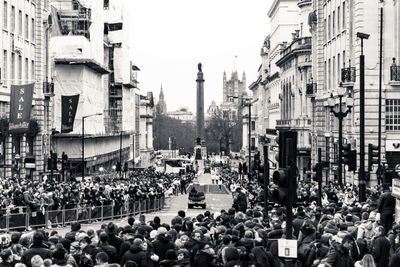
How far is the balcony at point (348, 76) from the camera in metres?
54.0

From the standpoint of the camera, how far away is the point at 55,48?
286ft

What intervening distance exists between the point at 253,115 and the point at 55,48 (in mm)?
102142

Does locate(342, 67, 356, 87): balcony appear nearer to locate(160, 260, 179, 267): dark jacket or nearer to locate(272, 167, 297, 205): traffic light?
locate(160, 260, 179, 267): dark jacket

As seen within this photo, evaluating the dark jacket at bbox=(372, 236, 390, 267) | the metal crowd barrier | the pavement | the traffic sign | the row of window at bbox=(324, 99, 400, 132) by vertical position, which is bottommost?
the pavement

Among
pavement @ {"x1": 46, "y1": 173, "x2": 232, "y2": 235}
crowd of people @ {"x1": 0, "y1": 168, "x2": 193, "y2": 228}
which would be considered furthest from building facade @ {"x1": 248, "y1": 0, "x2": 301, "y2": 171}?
crowd of people @ {"x1": 0, "y1": 168, "x2": 193, "y2": 228}

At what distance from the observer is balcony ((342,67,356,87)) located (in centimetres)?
5403

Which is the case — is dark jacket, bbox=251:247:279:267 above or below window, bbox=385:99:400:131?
below

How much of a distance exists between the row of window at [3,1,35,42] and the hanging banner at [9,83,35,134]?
9.83m

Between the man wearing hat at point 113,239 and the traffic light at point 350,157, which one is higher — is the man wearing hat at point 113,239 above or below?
below

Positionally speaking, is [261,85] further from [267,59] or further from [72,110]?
[72,110]

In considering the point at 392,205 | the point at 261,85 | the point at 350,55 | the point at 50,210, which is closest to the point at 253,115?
the point at 261,85

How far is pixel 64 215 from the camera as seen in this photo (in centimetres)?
3684

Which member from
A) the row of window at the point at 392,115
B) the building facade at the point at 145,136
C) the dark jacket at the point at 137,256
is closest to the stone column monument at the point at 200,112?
the building facade at the point at 145,136

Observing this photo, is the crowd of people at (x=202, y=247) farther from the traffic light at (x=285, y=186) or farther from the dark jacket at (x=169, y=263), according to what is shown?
the traffic light at (x=285, y=186)
